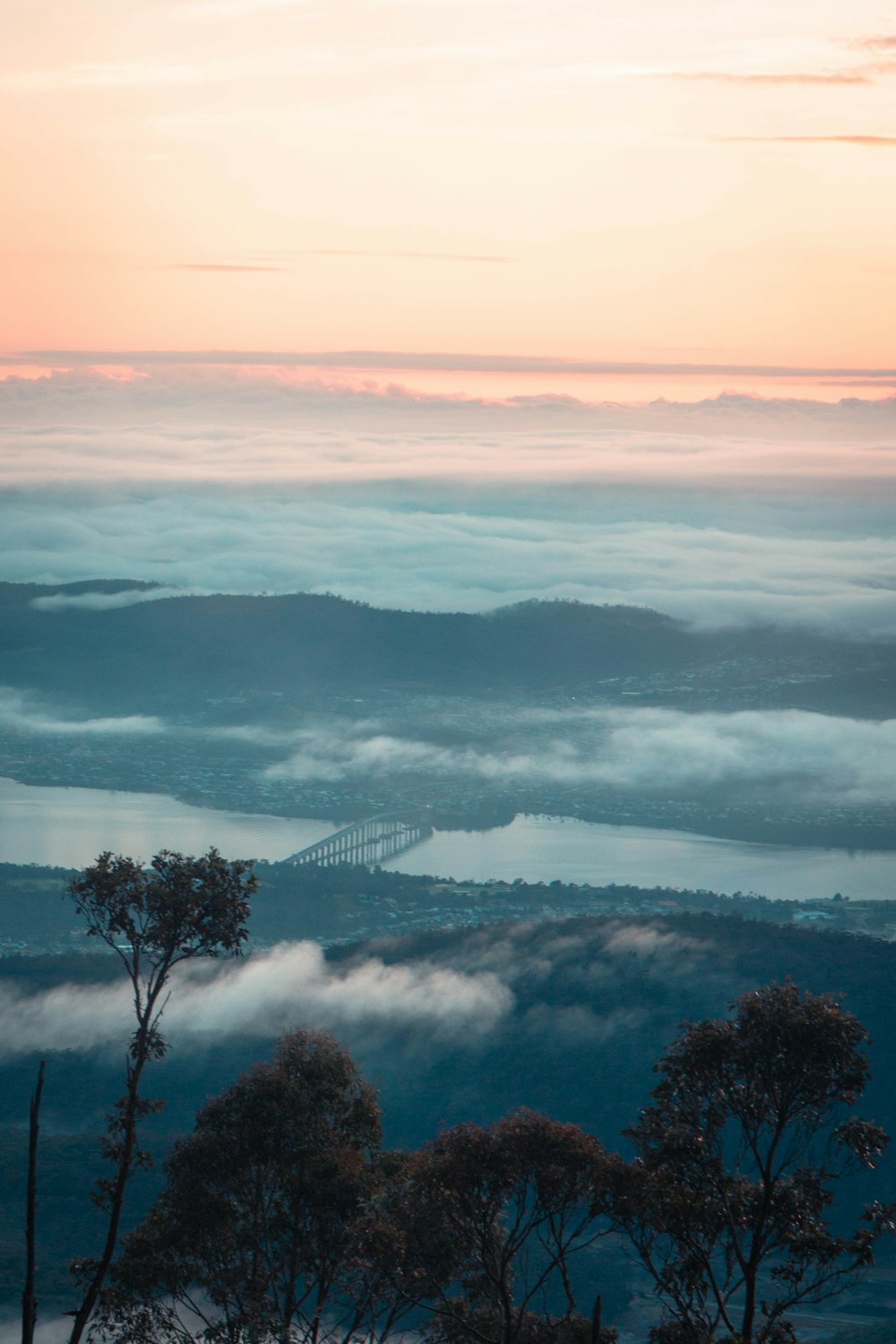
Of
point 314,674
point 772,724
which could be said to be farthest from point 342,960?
point 314,674

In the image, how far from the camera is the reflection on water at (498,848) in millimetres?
102250

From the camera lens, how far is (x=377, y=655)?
190 meters

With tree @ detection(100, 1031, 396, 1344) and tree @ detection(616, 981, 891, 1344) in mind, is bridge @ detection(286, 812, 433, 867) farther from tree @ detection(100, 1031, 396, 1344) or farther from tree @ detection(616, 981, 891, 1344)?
tree @ detection(616, 981, 891, 1344)

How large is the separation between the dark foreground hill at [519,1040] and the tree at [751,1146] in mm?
25748

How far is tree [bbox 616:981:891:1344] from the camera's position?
12289 mm

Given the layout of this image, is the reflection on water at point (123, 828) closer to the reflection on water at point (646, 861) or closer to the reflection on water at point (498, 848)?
the reflection on water at point (498, 848)

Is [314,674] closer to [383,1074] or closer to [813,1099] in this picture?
[383,1074]

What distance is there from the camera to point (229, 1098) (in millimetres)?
14805

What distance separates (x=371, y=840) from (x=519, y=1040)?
58.9 meters

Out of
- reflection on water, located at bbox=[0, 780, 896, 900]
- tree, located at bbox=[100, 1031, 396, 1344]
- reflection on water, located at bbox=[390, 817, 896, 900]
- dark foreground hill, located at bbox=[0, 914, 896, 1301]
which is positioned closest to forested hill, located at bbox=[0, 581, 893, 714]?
reflection on water, located at bbox=[0, 780, 896, 900]

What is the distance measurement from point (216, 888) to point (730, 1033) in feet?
15.3

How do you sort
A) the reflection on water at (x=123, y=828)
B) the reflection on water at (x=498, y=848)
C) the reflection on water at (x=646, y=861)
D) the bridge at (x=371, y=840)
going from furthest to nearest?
the reflection on water at (x=123, y=828) < the bridge at (x=371, y=840) < the reflection on water at (x=498, y=848) < the reflection on water at (x=646, y=861)

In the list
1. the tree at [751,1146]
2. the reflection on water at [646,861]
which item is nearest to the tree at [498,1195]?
the tree at [751,1146]

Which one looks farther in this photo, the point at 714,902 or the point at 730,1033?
the point at 714,902
